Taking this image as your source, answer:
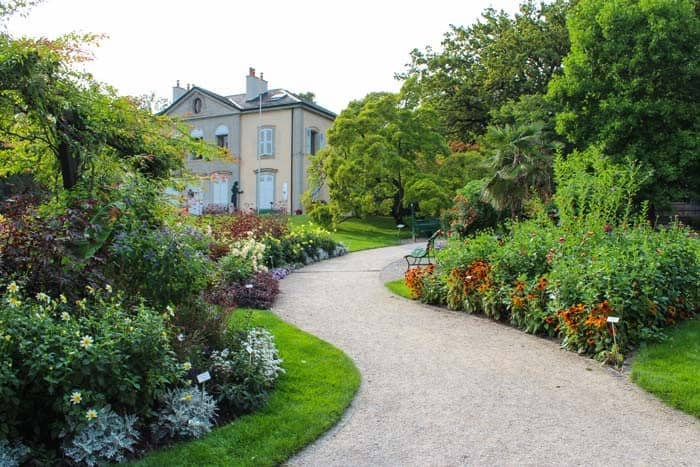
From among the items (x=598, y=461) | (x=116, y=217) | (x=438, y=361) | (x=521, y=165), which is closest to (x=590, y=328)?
(x=438, y=361)

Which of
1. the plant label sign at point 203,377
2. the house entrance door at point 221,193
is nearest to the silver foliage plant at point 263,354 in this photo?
the plant label sign at point 203,377

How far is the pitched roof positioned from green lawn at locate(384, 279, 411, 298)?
2268 cm

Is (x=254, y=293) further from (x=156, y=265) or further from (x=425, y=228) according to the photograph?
(x=425, y=228)

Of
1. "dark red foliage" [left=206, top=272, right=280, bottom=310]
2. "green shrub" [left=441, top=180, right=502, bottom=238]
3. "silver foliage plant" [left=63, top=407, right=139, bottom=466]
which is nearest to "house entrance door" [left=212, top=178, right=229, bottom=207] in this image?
"green shrub" [left=441, top=180, right=502, bottom=238]

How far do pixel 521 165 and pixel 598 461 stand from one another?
1000 centimetres

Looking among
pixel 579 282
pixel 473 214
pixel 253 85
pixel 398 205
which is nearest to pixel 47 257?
pixel 579 282

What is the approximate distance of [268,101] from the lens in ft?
110

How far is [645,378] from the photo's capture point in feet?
17.1

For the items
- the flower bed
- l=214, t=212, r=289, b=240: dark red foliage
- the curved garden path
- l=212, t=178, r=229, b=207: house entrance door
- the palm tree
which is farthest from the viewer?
Result: l=212, t=178, r=229, b=207: house entrance door

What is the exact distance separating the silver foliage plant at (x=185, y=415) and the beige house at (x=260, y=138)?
27254 mm

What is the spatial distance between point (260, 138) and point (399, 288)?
24.5m

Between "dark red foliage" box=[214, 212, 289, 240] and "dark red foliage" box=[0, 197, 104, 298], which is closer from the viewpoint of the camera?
"dark red foliage" box=[0, 197, 104, 298]

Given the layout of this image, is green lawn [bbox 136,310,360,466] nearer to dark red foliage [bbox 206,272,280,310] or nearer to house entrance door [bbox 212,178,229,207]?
dark red foliage [bbox 206,272,280,310]

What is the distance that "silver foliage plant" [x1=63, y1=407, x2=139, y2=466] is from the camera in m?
3.43
